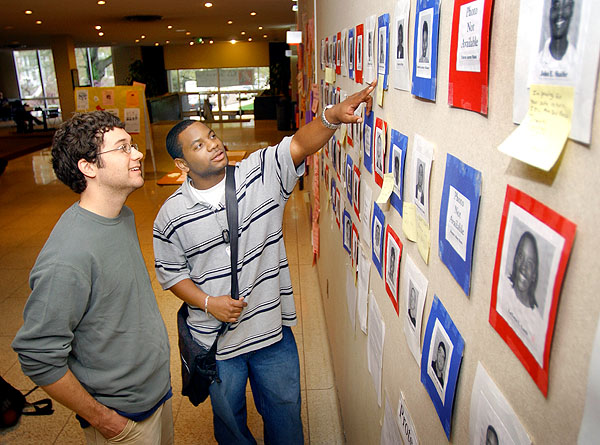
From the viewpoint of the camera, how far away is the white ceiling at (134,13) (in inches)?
417

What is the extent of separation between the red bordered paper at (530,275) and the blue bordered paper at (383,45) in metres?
0.78

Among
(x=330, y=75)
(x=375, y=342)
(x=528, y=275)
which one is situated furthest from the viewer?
(x=330, y=75)

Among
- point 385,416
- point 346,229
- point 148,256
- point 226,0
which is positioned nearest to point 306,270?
point 148,256

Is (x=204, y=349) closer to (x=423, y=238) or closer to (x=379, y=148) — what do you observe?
(x=379, y=148)

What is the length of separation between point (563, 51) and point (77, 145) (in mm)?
1452

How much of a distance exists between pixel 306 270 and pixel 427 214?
3937 mm

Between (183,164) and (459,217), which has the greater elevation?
(459,217)

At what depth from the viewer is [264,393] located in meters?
2.20

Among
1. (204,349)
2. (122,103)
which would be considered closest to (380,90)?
(204,349)

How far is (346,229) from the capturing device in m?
2.30

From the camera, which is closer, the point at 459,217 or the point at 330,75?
the point at 459,217

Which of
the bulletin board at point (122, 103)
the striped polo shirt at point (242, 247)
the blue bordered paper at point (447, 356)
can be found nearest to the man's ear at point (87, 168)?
the striped polo shirt at point (242, 247)

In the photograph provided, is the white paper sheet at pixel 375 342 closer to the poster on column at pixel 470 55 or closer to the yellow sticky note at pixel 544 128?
the poster on column at pixel 470 55

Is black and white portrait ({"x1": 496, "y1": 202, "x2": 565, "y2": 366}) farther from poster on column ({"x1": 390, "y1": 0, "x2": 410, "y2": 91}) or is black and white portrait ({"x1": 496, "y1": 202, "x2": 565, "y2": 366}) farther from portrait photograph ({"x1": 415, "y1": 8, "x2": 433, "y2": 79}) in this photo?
poster on column ({"x1": 390, "y1": 0, "x2": 410, "y2": 91})
